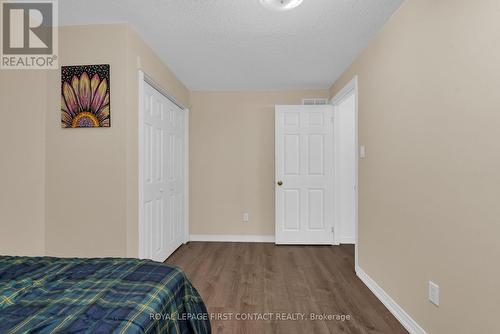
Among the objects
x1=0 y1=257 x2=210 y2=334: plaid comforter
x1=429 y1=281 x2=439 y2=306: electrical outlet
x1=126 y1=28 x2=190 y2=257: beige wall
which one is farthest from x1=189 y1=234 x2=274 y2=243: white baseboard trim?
x1=0 y1=257 x2=210 y2=334: plaid comforter

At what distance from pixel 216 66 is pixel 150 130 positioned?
1.15 metres

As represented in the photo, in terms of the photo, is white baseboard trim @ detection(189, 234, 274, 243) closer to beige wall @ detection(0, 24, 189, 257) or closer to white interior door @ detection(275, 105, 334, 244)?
white interior door @ detection(275, 105, 334, 244)

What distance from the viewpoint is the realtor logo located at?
1931 mm

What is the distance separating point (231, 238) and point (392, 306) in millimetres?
2446

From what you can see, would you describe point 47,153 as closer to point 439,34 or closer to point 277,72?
point 277,72

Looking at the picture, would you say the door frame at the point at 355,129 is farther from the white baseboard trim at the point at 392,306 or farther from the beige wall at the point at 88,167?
the beige wall at the point at 88,167

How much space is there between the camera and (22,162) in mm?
2062

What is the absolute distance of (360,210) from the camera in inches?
105

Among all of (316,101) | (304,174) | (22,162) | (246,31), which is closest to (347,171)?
(304,174)

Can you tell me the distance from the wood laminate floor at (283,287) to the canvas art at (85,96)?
72.3 inches

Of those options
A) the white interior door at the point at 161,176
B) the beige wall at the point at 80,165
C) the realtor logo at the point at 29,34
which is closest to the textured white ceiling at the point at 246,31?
the realtor logo at the point at 29,34

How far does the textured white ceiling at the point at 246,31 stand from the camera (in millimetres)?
1944

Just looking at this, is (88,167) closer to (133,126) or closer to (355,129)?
(133,126)

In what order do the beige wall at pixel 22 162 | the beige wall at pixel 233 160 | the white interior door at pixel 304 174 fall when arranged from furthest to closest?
the beige wall at pixel 233 160
the white interior door at pixel 304 174
the beige wall at pixel 22 162
